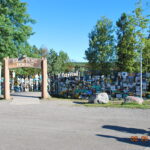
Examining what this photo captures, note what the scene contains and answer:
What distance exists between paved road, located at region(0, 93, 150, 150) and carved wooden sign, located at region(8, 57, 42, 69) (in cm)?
813

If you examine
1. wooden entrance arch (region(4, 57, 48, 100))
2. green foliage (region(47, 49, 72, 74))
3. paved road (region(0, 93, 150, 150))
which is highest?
green foliage (region(47, 49, 72, 74))

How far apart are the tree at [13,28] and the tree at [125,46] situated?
405 inches

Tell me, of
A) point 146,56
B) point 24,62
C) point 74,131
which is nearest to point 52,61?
point 146,56

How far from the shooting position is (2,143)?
20.2ft

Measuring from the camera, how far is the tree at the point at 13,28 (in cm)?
2324

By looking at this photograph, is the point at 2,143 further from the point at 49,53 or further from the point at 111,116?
the point at 49,53

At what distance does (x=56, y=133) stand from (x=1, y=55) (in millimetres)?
18049

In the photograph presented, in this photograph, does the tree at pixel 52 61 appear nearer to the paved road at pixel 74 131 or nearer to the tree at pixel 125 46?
the tree at pixel 125 46

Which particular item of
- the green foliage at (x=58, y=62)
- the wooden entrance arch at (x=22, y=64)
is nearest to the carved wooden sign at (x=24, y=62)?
the wooden entrance arch at (x=22, y=64)

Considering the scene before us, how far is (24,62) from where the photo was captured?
58.5 ft

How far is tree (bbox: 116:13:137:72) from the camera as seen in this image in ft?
75.4

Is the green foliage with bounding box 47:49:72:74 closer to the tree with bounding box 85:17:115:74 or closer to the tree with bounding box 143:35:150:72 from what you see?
the tree with bounding box 85:17:115:74

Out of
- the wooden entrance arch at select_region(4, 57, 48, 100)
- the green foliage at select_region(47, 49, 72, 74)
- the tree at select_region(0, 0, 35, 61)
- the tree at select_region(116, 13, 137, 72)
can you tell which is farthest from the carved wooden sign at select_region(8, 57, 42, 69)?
the green foliage at select_region(47, 49, 72, 74)

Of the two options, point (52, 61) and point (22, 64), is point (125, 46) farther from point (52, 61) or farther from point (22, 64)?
point (52, 61)
